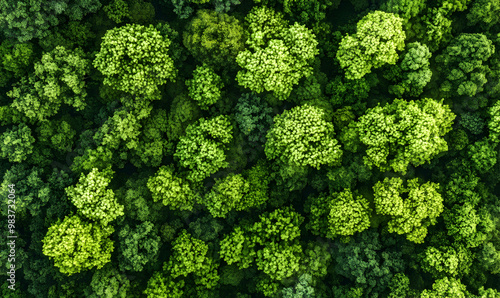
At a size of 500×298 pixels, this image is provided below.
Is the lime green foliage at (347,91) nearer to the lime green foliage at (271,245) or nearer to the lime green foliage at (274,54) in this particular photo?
the lime green foliage at (274,54)

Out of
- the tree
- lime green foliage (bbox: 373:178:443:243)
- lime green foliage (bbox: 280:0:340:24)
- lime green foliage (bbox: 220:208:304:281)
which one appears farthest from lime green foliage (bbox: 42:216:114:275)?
lime green foliage (bbox: 280:0:340:24)

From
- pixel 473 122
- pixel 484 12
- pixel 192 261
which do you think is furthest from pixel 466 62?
pixel 192 261

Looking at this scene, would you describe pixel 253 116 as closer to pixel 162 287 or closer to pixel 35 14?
pixel 162 287

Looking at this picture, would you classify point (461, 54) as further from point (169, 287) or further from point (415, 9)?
point (169, 287)

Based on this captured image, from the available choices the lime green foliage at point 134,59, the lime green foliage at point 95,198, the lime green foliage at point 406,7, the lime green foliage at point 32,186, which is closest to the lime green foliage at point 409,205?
the lime green foliage at point 406,7

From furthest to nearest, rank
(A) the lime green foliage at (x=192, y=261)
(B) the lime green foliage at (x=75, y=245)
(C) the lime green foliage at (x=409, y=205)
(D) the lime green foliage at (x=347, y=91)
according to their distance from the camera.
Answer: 1. (D) the lime green foliage at (x=347, y=91)
2. (A) the lime green foliage at (x=192, y=261)
3. (C) the lime green foliage at (x=409, y=205)
4. (B) the lime green foliage at (x=75, y=245)

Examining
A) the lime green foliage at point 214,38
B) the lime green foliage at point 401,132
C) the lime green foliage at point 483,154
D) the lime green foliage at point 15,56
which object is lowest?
the lime green foliage at point 483,154
